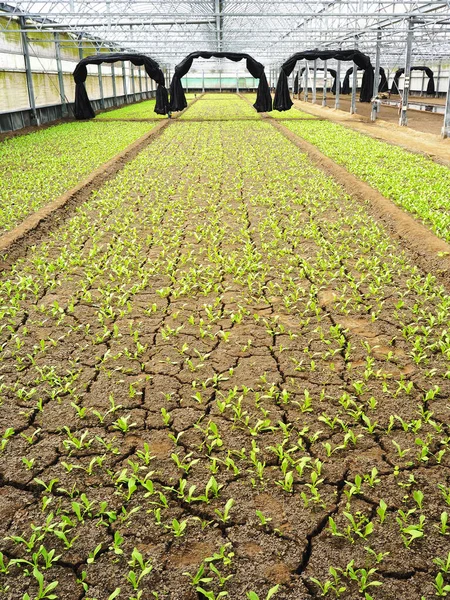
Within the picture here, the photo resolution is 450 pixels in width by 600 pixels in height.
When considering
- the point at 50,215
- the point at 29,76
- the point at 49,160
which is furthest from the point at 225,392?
the point at 29,76

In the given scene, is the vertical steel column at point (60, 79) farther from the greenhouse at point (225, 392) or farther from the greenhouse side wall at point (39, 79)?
the greenhouse at point (225, 392)

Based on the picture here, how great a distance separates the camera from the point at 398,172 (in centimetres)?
1055

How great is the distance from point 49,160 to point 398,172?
8051 millimetres

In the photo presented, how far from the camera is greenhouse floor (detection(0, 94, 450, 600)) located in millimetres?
2336

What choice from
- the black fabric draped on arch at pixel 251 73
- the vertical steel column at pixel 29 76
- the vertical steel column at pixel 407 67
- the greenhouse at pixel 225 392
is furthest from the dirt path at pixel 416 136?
the vertical steel column at pixel 29 76

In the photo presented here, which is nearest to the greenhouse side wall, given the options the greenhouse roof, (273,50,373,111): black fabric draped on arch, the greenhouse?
the greenhouse roof

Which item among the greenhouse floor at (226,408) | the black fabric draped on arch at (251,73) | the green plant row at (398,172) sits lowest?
the greenhouse floor at (226,408)

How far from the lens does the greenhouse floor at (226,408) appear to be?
2.34m

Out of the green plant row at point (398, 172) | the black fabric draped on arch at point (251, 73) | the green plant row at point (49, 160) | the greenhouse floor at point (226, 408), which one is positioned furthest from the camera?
the black fabric draped on arch at point (251, 73)

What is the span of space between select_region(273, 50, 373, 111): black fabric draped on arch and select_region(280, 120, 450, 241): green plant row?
6810 mm

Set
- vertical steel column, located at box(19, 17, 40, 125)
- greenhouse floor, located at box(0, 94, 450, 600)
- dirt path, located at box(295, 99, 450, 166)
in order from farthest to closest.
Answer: vertical steel column, located at box(19, 17, 40, 125) → dirt path, located at box(295, 99, 450, 166) → greenhouse floor, located at box(0, 94, 450, 600)

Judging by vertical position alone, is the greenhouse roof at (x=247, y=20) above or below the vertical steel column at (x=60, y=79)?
above

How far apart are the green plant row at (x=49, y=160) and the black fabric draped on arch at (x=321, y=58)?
7063 mm

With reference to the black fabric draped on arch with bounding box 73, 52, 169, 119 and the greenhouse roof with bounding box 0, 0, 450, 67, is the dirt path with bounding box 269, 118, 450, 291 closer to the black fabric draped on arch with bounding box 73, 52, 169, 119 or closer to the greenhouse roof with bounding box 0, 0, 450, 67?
the greenhouse roof with bounding box 0, 0, 450, 67
